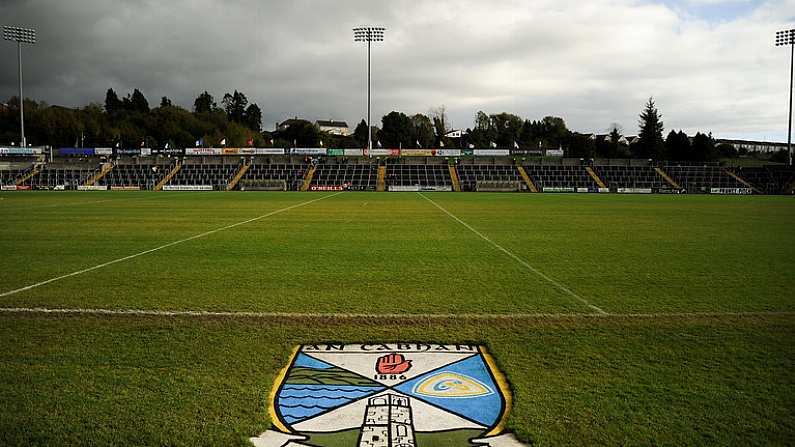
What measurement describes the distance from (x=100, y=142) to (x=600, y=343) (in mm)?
128874

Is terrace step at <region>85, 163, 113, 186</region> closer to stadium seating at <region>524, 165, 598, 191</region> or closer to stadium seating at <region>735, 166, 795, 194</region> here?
stadium seating at <region>524, 165, 598, 191</region>

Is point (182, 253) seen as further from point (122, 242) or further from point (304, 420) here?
point (304, 420)

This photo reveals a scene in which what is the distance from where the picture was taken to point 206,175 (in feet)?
234

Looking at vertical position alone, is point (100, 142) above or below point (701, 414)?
above

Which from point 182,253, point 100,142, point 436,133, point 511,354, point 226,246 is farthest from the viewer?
point 436,133

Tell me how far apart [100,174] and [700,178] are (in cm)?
8002

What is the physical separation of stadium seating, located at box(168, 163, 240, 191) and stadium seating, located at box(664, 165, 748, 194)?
59.2 metres

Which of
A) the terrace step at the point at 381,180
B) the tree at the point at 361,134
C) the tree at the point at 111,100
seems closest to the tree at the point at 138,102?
the tree at the point at 111,100

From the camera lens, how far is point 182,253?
1252cm

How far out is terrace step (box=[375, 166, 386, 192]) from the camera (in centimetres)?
6712

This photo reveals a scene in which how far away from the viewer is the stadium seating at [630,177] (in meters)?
67.0

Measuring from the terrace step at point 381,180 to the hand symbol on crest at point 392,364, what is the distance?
60.5 metres

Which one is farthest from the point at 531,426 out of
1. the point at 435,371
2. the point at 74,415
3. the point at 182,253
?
the point at 182,253

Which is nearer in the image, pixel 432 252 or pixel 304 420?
pixel 304 420
